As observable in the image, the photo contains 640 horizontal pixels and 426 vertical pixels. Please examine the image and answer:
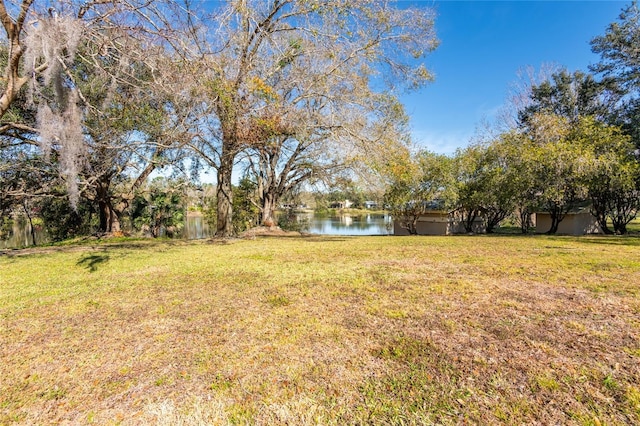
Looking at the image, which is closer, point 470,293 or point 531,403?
point 531,403

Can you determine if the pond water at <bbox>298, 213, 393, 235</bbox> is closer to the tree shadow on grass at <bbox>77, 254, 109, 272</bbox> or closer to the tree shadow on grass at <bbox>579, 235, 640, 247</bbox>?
the tree shadow on grass at <bbox>579, 235, 640, 247</bbox>

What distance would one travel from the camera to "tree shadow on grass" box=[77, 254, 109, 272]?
561 centimetres

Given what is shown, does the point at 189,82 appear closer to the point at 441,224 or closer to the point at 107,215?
the point at 107,215

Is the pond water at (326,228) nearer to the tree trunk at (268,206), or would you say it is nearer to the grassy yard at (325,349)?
the tree trunk at (268,206)

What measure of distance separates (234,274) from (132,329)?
2.11m

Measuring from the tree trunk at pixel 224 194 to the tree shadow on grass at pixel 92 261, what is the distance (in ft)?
13.3

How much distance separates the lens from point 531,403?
175 cm

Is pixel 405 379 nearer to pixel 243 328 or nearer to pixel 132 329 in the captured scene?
pixel 243 328

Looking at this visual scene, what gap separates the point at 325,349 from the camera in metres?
2.42

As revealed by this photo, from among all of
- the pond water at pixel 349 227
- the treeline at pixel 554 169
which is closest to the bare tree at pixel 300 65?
the treeline at pixel 554 169

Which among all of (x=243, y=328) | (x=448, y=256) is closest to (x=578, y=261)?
(x=448, y=256)

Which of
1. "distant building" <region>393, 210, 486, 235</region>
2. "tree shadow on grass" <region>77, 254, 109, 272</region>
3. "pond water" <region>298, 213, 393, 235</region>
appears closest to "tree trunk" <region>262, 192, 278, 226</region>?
"pond water" <region>298, 213, 393, 235</region>

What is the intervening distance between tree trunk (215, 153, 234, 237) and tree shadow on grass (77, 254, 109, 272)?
405 centimetres

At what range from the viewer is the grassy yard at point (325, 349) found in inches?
69.2
